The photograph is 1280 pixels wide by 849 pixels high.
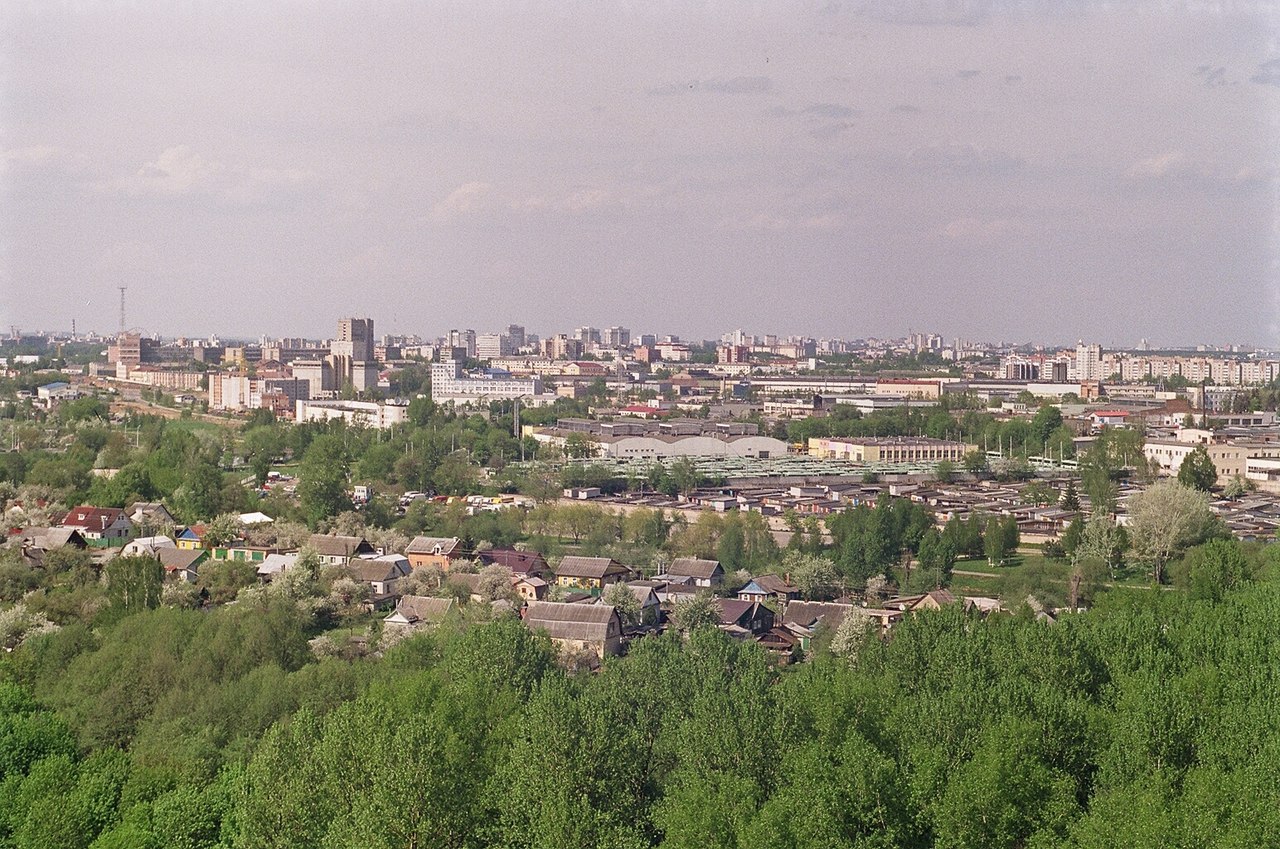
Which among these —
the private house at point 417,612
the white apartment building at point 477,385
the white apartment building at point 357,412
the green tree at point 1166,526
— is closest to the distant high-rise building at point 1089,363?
the white apartment building at point 477,385

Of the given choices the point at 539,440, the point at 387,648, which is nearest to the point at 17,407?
the point at 539,440

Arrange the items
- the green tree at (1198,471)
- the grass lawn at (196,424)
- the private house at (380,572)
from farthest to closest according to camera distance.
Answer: the grass lawn at (196,424), the green tree at (1198,471), the private house at (380,572)

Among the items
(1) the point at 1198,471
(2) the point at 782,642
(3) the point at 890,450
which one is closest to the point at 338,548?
(2) the point at 782,642

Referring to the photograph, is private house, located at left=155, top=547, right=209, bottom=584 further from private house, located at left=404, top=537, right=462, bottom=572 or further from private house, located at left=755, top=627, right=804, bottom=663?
private house, located at left=755, top=627, right=804, bottom=663

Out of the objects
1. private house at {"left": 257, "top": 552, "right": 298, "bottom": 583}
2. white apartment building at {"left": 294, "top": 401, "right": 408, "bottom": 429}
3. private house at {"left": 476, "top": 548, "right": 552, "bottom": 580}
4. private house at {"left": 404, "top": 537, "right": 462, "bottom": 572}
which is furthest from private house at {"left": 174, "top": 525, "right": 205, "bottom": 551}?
white apartment building at {"left": 294, "top": 401, "right": 408, "bottom": 429}

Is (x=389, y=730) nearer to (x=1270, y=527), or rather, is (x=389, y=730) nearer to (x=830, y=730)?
(x=830, y=730)

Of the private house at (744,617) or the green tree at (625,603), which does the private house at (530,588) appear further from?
the private house at (744,617)
